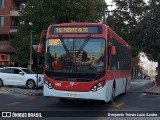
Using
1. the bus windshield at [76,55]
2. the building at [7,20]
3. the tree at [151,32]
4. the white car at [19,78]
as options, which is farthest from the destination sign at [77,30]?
the building at [7,20]

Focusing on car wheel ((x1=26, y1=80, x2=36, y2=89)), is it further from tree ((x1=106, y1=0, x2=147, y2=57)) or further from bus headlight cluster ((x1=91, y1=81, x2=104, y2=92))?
tree ((x1=106, y1=0, x2=147, y2=57))

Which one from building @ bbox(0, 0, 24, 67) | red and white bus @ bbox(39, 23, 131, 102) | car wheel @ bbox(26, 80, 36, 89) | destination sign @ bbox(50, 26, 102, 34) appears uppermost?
building @ bbox(0, 0, 24, 67)

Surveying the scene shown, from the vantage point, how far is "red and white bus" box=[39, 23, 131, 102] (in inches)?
630

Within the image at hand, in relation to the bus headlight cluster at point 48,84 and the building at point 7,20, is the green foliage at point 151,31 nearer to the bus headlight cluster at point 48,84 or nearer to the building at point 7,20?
the building at point 7,20

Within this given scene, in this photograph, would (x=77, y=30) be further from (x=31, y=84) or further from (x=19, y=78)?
(x=19, y=78)

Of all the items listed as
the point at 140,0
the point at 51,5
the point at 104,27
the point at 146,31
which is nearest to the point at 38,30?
the point at 51,5

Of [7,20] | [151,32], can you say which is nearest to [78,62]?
[151,32]

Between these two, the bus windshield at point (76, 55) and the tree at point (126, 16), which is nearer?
the bus windshield at point (76, 55)

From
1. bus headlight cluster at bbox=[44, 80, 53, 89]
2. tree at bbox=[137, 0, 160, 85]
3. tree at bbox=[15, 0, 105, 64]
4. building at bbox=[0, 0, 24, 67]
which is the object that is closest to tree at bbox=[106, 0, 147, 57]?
tree at bbox=[137, 0, 160, 85]

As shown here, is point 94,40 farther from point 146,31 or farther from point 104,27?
point 146,31

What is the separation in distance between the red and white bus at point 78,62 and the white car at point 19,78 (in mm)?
13361

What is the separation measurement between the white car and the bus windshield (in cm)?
1339

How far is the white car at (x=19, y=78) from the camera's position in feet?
98.4

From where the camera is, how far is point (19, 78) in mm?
30312
